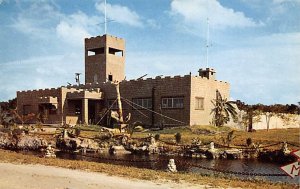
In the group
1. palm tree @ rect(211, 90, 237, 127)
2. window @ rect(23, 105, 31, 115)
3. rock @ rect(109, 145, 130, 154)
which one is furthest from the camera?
window @ rect(23, 105, 31, 115)

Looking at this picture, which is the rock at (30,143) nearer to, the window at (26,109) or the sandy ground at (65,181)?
the sandy ground at (65,181)

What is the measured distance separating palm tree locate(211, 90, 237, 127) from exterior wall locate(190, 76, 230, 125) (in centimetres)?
59

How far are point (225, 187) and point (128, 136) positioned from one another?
→ 63.4ft

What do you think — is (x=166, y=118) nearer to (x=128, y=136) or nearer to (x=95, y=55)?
(x=128, y=136)

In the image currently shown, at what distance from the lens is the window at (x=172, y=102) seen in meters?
37.4

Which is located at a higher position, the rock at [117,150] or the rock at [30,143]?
the rock at [30,143]

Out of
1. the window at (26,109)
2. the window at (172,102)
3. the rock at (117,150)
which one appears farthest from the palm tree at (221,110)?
the window at (26,109)

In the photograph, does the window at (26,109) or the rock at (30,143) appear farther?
the window at (26,109)

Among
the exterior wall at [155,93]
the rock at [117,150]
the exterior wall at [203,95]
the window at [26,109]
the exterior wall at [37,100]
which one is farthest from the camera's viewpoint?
the window at [26,109]

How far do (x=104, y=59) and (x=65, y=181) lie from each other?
37232mm

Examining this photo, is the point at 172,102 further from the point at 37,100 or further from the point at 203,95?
the point at 37,100

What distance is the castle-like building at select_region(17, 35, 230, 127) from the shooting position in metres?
37.4

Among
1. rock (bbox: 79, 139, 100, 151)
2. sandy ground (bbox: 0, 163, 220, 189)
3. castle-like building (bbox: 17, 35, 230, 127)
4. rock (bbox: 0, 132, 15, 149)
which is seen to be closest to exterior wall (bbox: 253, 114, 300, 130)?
castle-like building (bbox: 17, 35, 230, 127)

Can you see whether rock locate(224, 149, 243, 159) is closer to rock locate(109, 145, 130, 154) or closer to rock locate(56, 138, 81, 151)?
rock locate(109, 145, 130, 154)
